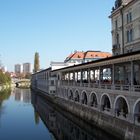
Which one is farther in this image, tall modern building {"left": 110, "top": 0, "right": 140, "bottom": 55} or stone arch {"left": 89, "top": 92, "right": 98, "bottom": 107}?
tall modern building {"left": 110, "top": 0, "right": 140, "bottom": 55}

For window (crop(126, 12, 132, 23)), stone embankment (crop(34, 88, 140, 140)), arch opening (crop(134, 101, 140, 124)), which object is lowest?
stone embankment (crop(34, 88, 140, 140))

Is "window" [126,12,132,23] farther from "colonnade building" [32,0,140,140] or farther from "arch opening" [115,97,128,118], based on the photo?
"arch opening" [115,97,128,118]

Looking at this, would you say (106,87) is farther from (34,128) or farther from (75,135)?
(34,128)

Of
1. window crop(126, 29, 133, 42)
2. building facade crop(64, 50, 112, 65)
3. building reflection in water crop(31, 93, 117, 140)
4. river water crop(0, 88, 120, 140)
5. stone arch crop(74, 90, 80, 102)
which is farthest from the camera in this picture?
building facade crop(64, 50, 112, 65)

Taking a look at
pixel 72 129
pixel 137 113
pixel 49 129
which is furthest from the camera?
pixel 49 129

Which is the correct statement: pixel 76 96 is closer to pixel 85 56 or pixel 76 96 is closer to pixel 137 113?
pixel 137 113

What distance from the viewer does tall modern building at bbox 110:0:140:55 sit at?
39.8 m

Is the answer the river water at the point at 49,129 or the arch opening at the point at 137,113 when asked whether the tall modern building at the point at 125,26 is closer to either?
the river water at the point at 49,129

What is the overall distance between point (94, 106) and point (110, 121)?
690cm

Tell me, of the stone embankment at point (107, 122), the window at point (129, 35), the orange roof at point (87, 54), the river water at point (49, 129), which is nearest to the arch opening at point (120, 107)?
the stone embankment at point (107, 122)

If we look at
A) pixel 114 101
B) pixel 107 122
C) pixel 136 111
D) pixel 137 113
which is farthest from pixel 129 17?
pixel 137 113

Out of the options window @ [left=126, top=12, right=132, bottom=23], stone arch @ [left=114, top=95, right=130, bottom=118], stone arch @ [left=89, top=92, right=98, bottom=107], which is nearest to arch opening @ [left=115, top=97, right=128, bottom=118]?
stone arch @ [left=114, top=95, right=130, bottom=118]

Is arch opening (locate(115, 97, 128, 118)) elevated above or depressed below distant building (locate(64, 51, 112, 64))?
below

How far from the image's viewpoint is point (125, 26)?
4341 centimetres
